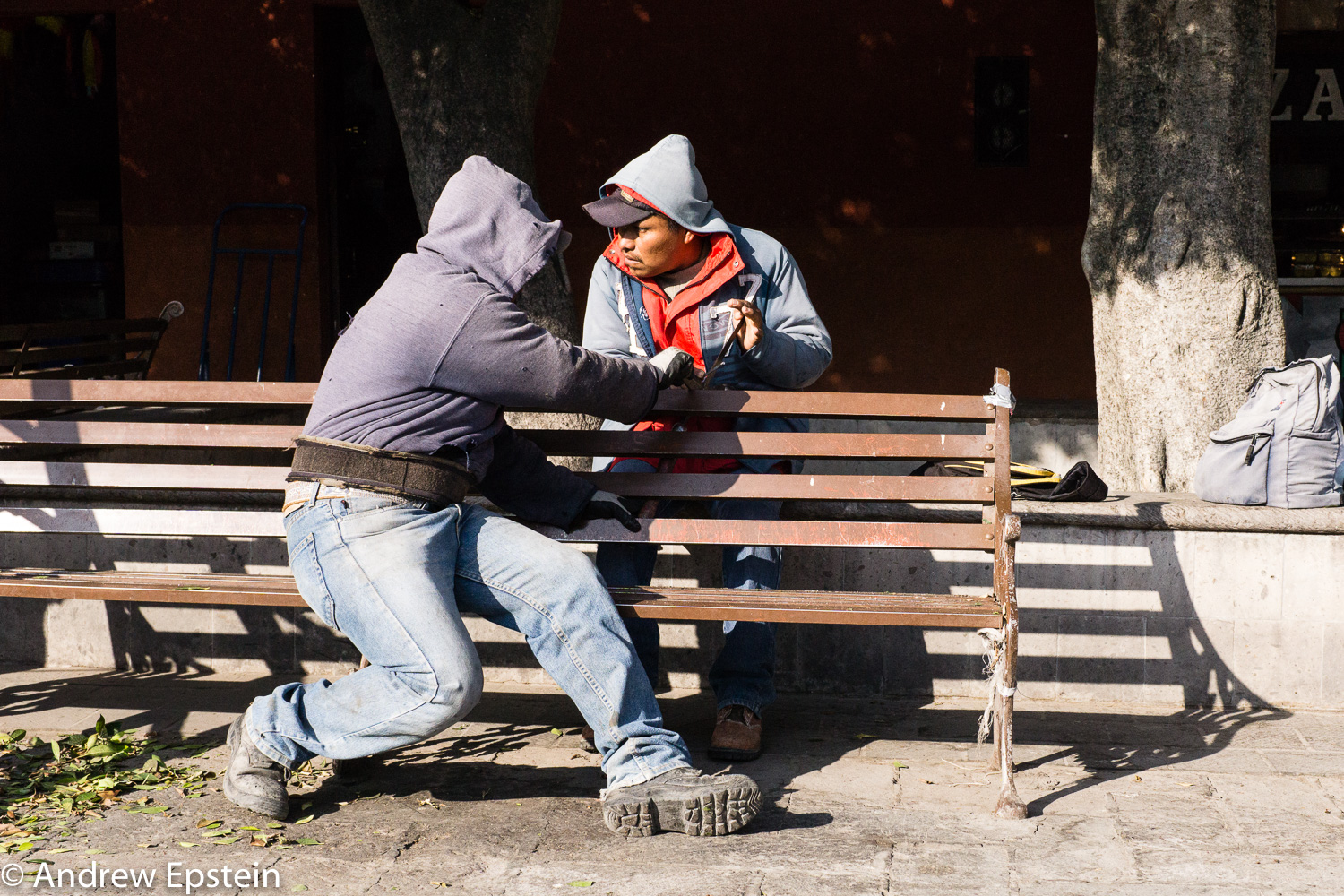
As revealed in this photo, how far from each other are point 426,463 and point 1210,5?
335cm

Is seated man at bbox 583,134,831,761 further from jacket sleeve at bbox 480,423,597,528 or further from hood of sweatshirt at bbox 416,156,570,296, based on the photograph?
hood of sweatshirt at bbox 416,156,570,296

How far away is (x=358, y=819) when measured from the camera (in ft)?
10.7

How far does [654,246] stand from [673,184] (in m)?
0.19

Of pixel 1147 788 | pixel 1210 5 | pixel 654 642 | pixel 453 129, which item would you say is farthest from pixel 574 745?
pixel 1210 5

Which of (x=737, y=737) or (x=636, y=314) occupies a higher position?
(x=636, y=314)

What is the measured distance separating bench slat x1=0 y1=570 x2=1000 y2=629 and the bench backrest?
0.49ft

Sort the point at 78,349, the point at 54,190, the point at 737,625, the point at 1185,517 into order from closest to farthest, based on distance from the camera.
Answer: the point at 737,625, the point at 1185,517, the point at 78,349, the point at 54,190

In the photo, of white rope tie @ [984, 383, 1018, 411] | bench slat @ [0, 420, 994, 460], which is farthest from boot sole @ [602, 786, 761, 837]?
white rope tie @ [984, 383, 1018, 411]

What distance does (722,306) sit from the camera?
383 cm

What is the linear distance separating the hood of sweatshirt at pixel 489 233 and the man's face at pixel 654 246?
21.5 inches

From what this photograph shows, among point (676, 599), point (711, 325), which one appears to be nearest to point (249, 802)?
point (676, 599)

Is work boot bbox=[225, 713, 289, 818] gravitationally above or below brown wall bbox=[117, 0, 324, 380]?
below

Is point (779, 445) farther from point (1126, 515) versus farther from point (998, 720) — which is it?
point (1126, 515)

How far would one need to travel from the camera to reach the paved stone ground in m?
2.94
